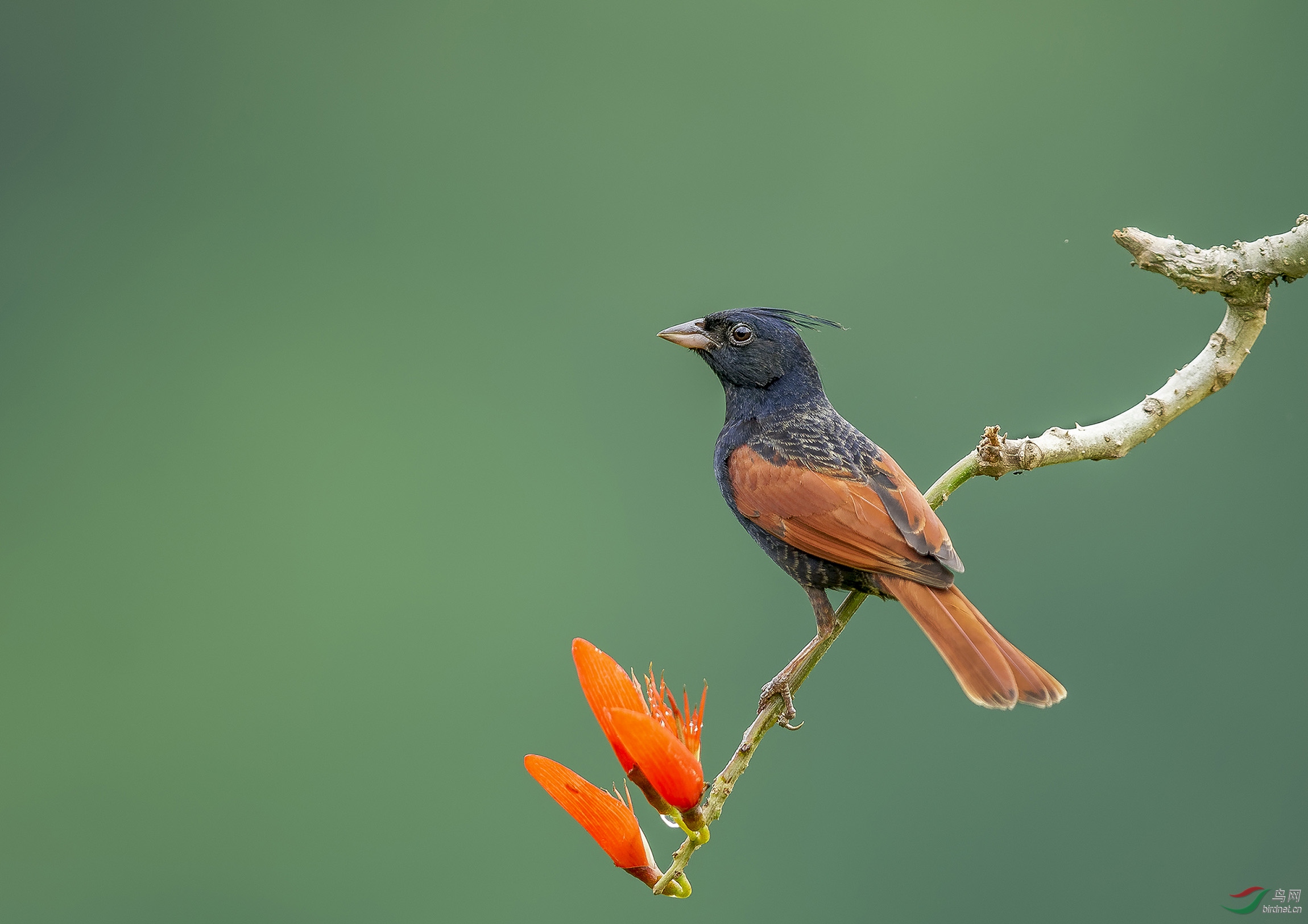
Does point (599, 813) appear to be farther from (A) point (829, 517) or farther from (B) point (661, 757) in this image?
(A) point (829, 517)

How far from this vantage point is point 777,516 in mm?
2332

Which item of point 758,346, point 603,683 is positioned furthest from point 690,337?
point 603,683

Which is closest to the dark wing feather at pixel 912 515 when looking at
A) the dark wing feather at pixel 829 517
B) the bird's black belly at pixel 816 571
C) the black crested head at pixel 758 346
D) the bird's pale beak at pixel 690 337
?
the dark wing feather at pixel 829 517

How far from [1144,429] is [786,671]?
872 millimetres

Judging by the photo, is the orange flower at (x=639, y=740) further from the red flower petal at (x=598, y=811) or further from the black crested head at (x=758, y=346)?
the black crested head at (x=758, y=346)

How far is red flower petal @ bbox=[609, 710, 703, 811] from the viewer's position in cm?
147

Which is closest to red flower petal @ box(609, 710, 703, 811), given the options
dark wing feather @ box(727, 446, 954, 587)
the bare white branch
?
dark wing feather @ box(727, 446, 954, 587)

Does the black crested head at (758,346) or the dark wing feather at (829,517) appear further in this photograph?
the black crested head at (758,346)

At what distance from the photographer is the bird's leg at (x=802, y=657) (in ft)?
7.24

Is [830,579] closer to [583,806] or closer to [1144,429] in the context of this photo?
[1144,429]

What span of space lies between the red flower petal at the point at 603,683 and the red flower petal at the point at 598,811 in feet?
0.28

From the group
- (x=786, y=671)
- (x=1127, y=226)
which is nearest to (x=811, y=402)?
(x=786, y=671)

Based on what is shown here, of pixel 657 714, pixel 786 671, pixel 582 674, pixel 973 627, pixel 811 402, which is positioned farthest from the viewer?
pixel 811 402

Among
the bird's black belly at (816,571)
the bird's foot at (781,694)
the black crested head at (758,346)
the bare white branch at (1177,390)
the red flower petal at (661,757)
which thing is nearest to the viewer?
the red flower petal at (661,757)
